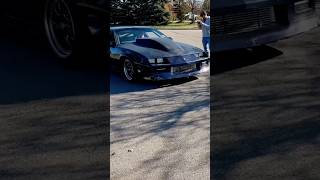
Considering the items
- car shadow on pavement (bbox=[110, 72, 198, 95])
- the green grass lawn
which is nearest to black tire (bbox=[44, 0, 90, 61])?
car shadow on pavement (bbox=[110, 72, 198, 95])

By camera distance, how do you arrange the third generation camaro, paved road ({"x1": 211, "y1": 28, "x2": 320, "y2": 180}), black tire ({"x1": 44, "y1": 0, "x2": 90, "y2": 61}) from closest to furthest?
the third generation camaro → black tire ({"x1": 44, "y1": 0, "x2": 90, "y2": 61}) → paved road ({"x1": 211, "y1": 28, "x2": 320, "y2": 180})

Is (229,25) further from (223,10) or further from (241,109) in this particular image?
(241,109)

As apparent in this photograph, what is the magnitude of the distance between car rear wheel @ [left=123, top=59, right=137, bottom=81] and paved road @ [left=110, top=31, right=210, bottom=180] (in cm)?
5

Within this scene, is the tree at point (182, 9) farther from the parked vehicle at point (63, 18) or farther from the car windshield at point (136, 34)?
the parked vehicle at point (63, 18)

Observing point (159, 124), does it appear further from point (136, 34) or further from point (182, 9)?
point (182, 9)

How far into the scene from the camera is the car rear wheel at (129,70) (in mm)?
3489

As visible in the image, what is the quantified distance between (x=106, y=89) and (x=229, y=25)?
3.03 ft

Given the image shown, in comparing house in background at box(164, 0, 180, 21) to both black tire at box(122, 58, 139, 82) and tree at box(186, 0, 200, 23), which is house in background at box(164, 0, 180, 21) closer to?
tree at box(186, 0, 200, 23)

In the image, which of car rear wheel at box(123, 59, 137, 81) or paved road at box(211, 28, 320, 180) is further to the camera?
paved road at box(211, 28, 320, 180)

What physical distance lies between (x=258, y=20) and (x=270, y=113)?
0.67 meters

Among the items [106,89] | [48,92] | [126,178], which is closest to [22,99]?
[48,92]

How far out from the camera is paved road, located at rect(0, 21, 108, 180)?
3674mm

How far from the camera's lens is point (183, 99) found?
356 centimetres

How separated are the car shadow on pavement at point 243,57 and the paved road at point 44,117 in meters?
0.85
